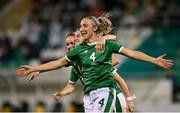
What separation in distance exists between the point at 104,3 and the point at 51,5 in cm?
167

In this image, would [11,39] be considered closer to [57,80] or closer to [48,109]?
[57,80]

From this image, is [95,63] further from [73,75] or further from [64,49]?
[64,49]

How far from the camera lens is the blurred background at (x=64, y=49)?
1767 centimetres

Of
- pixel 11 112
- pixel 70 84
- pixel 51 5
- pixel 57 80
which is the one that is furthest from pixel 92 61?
pixel 51 5

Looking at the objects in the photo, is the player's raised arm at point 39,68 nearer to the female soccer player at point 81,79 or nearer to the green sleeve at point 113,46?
the female soccer player at point 81,79

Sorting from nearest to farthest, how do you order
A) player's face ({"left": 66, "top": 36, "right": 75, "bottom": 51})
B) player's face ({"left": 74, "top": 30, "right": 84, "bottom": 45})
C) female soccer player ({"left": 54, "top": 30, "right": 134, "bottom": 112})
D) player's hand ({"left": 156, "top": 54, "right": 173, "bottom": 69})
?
player's hand ({"left": 156, "top": 54, "right": 173, "bottom": 69})
player's face ({"left": 74, "top": 30, "right": 84, "bottom": 45})
female soccer player ({"left": 54, "top": 30, "right": 134, "bottom": 112})
player's face ({"left": 66, "top": 36, "right": 75, "bottom": 51})

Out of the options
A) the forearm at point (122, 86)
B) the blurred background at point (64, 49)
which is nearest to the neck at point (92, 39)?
the forearm at point (122, 86)

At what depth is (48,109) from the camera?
16844mm

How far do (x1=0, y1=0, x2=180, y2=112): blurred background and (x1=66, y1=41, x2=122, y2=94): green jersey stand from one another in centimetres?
695

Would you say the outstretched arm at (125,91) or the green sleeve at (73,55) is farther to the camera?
the outstretched arm at (125,91)

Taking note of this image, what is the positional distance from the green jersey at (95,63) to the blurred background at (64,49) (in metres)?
6.95

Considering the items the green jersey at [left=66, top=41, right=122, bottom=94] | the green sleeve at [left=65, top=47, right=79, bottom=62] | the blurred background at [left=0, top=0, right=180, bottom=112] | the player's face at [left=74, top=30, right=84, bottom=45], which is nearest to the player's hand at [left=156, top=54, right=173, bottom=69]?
the green jersey at [left=66, top=41, right=122, bottom=94]

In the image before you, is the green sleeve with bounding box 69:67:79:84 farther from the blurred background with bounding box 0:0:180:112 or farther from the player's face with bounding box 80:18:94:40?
the blurred background with bounding box 0:0:180:112

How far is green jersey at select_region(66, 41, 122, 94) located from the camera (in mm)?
9148
